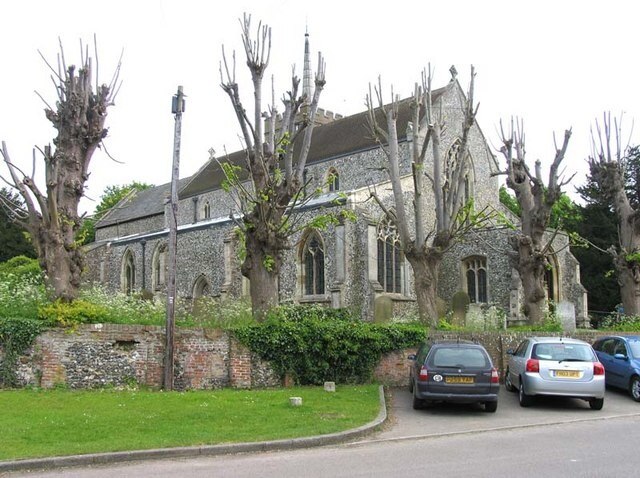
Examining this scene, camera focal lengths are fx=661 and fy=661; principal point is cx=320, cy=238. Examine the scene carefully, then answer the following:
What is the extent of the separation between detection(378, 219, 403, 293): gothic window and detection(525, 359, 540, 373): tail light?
14637 mm

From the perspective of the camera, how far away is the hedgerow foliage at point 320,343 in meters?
15.4

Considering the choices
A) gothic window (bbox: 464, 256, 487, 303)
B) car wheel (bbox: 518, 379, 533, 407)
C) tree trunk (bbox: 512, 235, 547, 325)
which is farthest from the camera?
gothic window (bbox: 464, 256, 487, 303)

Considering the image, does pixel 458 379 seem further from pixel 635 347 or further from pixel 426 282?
pixel 426 282

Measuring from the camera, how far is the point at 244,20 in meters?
18.5

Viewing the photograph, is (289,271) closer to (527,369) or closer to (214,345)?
(214,345)

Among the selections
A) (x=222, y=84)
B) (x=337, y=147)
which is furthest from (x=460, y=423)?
(x=337, y=147)

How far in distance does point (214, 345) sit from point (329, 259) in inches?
535

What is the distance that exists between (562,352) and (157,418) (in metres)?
8.23

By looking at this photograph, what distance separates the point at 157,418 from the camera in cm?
1077

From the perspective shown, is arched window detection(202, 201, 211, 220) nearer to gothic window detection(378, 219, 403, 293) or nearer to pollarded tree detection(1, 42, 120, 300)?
gothic window detection(378, 219, 403, 293)

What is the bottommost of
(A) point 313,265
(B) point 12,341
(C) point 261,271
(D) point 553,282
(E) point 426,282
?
(B) point 12,341

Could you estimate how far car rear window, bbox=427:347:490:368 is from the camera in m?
12.8

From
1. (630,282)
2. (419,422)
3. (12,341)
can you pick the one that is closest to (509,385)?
(419,422)

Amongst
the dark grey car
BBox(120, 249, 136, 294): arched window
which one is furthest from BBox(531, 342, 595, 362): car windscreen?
BBox(120, 249, 136, 294): arched window
